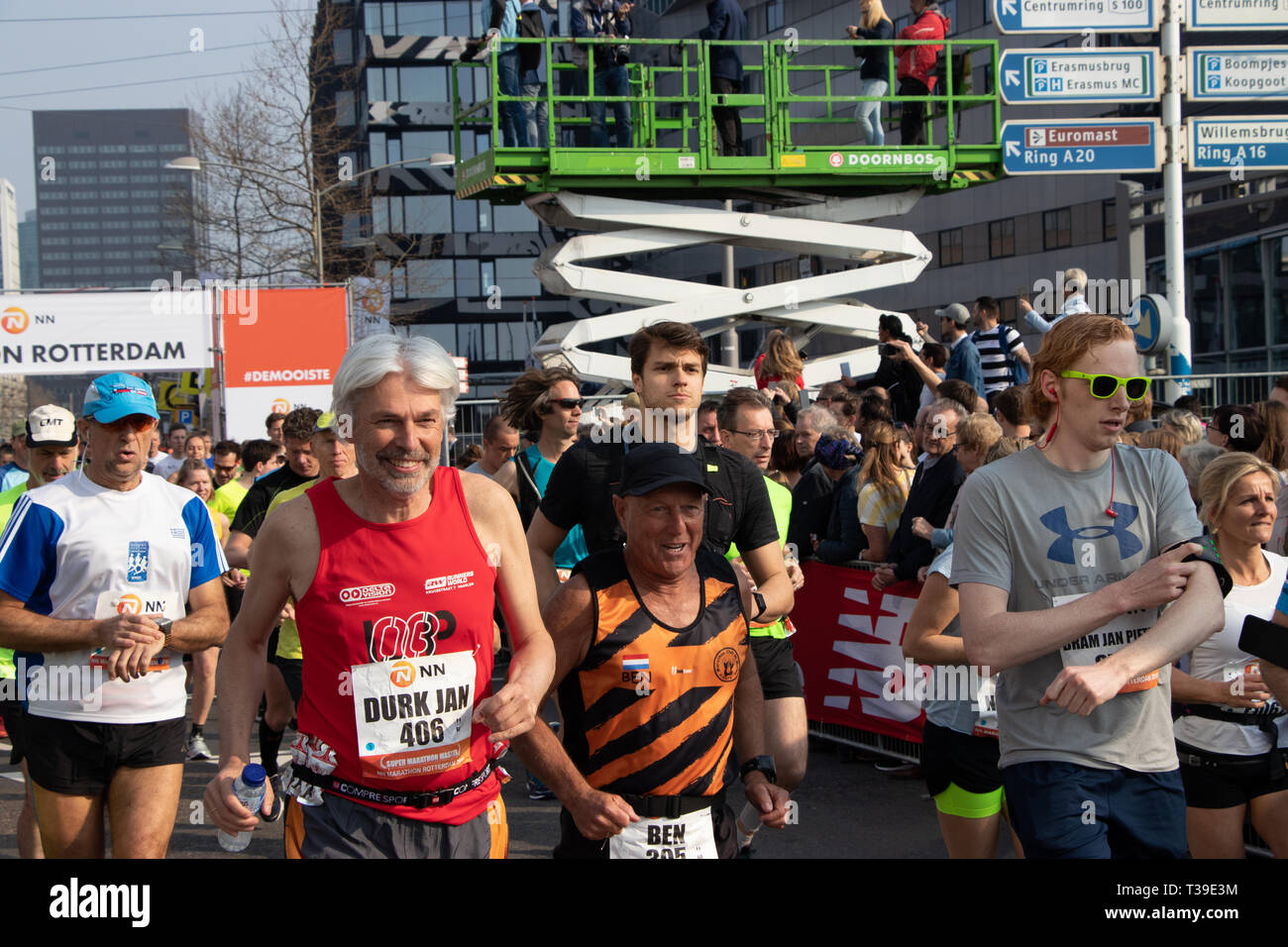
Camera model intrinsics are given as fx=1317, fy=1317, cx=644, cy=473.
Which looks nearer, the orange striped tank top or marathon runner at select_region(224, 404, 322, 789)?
the orange striped tank top

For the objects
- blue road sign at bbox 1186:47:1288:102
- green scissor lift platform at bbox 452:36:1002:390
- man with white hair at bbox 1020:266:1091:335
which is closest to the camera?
man with white hair at bbox 1020:266:1091:335

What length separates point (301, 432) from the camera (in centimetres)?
719

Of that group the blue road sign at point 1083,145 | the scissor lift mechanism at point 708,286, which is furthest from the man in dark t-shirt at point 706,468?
the scissor lift mechanism at point 708,286

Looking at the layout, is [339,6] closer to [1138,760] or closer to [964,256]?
[964,256]

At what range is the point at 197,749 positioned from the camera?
8.63 m

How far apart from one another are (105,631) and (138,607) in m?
0.27

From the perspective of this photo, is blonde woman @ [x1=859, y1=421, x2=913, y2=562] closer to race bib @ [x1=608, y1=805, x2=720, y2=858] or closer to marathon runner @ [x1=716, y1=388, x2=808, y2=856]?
marathon runner @ [x1=716, y1=388, x2=808, y2=856]

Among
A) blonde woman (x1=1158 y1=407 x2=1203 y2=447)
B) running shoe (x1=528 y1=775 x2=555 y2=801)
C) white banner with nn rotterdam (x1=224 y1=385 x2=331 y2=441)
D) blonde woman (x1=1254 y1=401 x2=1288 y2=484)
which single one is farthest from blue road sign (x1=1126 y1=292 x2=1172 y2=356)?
white banner with nn rotterdam (x1=224 y1=385 x2=331 y2=441)

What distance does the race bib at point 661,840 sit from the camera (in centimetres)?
351

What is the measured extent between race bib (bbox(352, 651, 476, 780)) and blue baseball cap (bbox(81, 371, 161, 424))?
1980 millimetres

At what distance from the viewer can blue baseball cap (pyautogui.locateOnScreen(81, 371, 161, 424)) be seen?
471cm

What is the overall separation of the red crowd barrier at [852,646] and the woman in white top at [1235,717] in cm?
289
